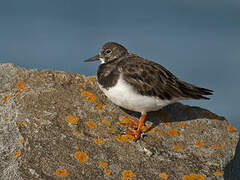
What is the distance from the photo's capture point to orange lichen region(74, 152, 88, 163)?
20.3 feet

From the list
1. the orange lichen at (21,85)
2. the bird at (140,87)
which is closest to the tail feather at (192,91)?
the bird at (140,87)

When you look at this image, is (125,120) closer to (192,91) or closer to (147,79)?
(147,79)

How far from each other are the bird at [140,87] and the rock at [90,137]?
1.38 feet

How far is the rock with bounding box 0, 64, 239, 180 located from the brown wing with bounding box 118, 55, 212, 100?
698 mm

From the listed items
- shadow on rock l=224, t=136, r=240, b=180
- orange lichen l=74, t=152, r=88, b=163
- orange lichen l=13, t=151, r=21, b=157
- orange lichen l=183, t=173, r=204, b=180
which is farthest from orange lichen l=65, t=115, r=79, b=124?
shadow on rock l=224, t=136, r=240, b=180

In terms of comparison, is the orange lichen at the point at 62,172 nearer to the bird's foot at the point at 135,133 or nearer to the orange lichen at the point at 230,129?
the bird's foot at the point at 135,133

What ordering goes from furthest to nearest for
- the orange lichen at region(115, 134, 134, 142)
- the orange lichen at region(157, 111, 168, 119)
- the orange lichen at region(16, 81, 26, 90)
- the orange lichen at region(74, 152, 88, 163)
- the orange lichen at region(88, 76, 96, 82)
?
the orange lichen at region(88, 76, 96, 82)
the orange lichen at region(157, 111, 168, 119)
the orange lichen at region(16, 81, 26, 90)
the orange lichen at region(115, 134, 134, 142)
the orange lichen at region(74, 152, 88, 163)

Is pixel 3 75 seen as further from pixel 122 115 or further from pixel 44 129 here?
pixel 122 115

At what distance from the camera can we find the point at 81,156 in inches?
246

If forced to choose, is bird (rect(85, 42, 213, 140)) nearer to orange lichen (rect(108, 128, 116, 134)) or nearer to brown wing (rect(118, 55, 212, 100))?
brown wing (rect(118, 55, 212, 100))

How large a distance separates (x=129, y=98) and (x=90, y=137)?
1369mm

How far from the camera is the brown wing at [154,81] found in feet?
24.8

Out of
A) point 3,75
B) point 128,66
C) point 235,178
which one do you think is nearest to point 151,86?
point 128,66

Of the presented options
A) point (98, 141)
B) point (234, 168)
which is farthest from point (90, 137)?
point (234, 168)
